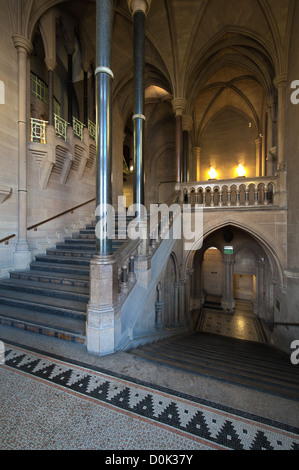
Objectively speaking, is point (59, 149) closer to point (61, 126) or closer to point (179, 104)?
point (61, 126)

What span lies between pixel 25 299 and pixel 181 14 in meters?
9.13

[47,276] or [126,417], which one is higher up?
[47,276]

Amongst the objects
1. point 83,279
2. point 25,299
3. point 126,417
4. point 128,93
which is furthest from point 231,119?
point 126,417

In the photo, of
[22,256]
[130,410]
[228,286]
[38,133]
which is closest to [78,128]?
[38,133]

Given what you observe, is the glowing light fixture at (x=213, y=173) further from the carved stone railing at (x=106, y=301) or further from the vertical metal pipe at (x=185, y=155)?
the carved stone railing at (x=106, y=301)

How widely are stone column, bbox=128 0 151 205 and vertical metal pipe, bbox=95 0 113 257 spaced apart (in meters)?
1.17

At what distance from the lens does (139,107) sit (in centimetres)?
389

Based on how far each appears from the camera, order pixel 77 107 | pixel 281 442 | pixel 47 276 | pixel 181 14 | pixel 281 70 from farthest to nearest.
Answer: pixel 77 107 → pixel 181 14 → pixel 281 70 → pixel 47 276 → pixel 281 442

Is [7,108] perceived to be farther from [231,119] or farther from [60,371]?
[231,119]

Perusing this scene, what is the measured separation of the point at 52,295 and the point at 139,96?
3.88m

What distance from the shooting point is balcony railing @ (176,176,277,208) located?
5934 mm

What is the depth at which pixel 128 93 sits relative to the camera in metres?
9.62

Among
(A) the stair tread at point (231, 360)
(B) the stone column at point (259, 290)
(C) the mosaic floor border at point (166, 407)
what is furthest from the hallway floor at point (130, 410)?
(B) the stone column at point (259, 290)

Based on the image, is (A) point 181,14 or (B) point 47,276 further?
(A) point 181,14
